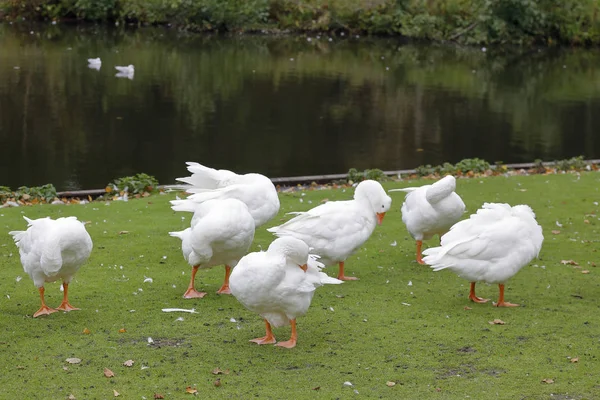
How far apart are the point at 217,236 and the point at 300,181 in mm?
8800

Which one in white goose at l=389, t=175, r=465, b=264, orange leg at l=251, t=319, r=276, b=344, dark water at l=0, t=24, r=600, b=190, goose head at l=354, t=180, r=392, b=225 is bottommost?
dark water at l=0, t=24, r=600, b=190

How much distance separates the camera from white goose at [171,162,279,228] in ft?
35.5

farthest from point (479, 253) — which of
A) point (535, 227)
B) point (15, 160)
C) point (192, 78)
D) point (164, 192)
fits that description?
point (192, 78)

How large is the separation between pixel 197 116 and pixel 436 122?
7921 mm

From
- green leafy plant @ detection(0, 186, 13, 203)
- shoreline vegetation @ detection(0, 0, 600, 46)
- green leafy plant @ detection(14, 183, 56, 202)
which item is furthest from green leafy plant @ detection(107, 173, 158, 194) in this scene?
shoreline vegetation @ detection(0, 0, 600, 46)

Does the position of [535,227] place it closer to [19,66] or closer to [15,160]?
[15,160]

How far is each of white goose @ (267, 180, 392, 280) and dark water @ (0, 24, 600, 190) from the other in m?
10.3

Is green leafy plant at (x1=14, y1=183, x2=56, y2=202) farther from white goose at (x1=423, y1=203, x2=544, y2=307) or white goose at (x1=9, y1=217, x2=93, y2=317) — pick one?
white goose at (x1=423, y1=203, x2=544, y2=307)

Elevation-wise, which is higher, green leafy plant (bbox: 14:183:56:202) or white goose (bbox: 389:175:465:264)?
white goose (bbox: 389:175:465:264)

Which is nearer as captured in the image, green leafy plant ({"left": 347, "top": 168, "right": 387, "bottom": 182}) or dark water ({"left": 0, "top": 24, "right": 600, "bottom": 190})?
green leafy plant ({"left": 347, "top": 168, "right": 387, "bottom": 182})

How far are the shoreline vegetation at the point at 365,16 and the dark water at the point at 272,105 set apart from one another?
1947mm

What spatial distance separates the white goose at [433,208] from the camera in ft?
36.8

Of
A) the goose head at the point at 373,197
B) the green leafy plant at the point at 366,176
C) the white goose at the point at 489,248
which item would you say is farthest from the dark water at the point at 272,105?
the white goose at the point at 489,248

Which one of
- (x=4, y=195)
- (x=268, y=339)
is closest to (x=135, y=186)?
(x=4, y=195)
